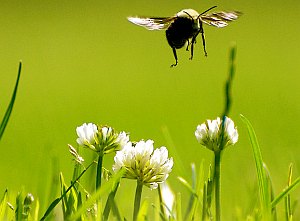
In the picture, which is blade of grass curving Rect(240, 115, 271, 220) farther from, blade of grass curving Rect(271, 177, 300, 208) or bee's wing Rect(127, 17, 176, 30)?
bee's wing Rect(127, 17, 176, 30)

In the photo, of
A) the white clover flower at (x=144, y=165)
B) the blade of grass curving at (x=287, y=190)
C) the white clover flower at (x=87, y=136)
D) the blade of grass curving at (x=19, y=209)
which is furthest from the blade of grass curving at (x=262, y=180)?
the blade of grass curving at (x=19, y=209)

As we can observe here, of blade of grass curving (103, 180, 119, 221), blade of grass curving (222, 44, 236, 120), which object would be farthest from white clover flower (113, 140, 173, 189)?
blade of grass curving (222, 44, 236, 120)

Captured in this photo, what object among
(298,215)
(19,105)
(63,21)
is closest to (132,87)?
(19,105)

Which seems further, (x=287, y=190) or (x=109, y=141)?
(x=109, y=141)

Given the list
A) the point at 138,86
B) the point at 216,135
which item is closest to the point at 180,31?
the point at 216,135

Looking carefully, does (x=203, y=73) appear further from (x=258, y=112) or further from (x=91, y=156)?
(x=91, y=156)

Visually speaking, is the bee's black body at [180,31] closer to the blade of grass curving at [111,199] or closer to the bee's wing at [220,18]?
the bee's wing at [220,18]

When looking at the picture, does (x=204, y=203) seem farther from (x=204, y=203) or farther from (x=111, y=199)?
(x=111, y=199)
